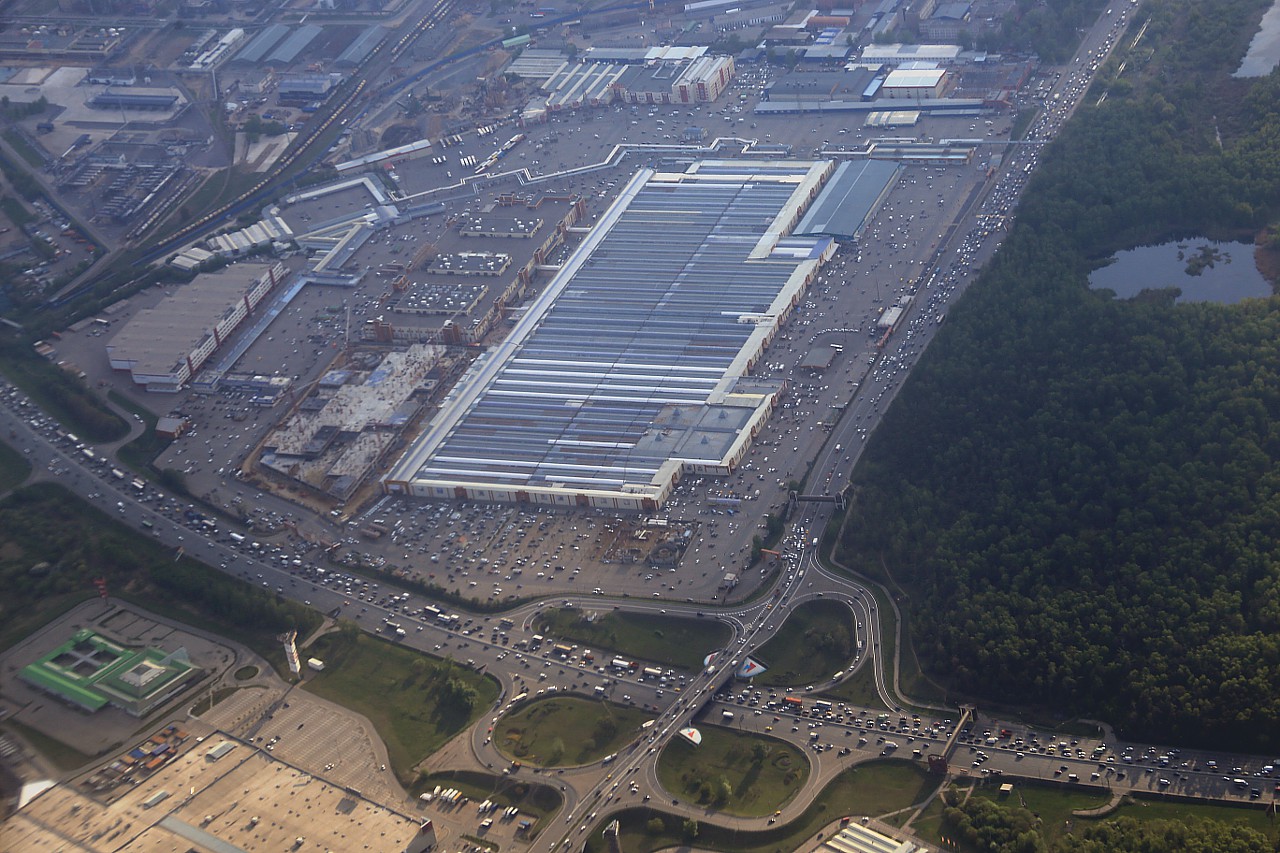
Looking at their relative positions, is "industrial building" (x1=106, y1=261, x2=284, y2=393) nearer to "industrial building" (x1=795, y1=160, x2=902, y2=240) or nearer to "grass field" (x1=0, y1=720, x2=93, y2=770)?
"grass field" (x1=0, y1=720, x2=93, y2=770)

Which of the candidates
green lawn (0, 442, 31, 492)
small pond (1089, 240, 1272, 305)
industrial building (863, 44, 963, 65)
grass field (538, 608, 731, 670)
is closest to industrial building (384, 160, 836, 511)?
grass field (538, 608, 731, 670)

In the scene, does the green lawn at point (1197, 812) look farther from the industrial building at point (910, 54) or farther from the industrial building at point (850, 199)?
the industrial building at point (910, 54)

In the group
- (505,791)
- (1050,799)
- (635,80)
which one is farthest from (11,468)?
(1050,799)

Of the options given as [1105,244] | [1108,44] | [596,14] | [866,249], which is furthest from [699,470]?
[596,14]

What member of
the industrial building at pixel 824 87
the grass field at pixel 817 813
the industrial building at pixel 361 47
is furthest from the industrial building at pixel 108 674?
the industrial building at pixel 361 47

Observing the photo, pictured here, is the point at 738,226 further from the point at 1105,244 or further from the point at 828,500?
the point at 828,500

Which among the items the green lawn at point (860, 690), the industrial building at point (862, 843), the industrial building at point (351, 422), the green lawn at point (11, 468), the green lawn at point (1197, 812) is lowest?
the green lawn at point (1197, 812)
